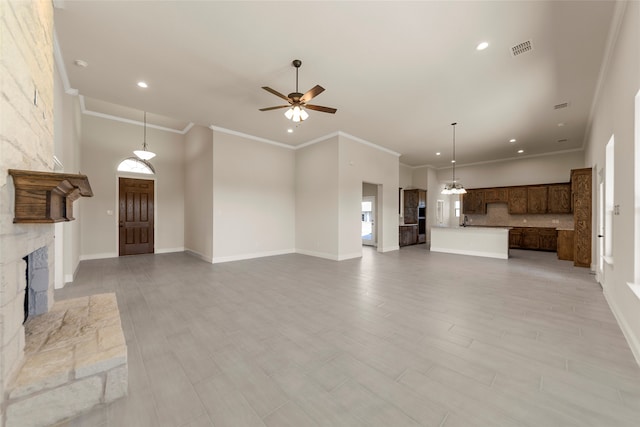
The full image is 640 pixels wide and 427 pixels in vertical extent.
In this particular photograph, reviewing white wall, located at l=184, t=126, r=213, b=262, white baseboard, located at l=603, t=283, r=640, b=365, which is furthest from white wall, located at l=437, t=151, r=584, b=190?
white wall, located at l=184, t=126, r=213, b=262

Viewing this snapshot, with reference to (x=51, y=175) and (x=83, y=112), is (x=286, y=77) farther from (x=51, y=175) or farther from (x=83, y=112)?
(x=83, y=112)

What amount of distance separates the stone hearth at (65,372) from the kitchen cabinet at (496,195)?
11.3 metres

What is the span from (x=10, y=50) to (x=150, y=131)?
6.98 m

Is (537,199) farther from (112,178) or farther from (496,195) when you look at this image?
(112,178)

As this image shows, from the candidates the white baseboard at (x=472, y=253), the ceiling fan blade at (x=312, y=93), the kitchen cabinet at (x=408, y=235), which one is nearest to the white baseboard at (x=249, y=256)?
the kitchen cabinet at (x=408, y=235)

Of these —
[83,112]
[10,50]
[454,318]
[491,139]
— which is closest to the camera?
[10,50]

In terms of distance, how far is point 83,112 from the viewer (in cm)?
632

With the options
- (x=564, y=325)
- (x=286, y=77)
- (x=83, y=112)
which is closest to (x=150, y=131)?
(x=83, y=112)

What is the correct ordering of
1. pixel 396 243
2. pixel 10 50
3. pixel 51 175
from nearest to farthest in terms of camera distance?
1. pixel 10 50
2. pixel 51 175
3. pixel 396 243

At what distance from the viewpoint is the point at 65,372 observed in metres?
1.46

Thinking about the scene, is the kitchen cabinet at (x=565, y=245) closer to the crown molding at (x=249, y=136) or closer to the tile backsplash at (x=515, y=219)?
the tile backsplash at (x=515, y=219)

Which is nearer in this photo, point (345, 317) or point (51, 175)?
point (51, 175)

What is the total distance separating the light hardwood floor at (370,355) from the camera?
1.51 meters

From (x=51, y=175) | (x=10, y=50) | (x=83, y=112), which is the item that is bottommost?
(x=51, y=175)
